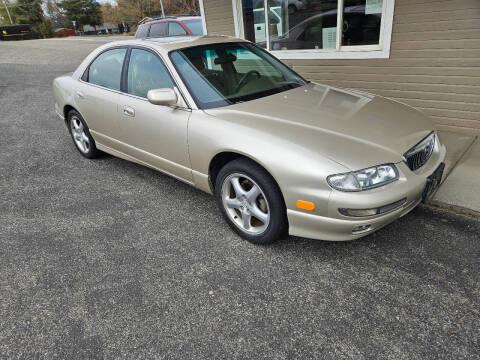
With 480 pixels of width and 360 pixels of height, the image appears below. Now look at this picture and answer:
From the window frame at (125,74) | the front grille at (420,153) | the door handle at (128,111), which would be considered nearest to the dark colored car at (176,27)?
the window frame at (125,74)

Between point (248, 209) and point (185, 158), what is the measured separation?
78 centimetres

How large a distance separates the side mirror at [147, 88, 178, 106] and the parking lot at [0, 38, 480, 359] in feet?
3.60

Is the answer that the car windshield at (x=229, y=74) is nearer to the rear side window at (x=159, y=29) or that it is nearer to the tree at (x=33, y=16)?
the rear side window at (x=159, y=29)

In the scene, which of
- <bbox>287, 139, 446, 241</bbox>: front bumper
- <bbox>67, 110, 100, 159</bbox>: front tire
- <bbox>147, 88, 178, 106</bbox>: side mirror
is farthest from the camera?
<bbox>67, 110, 100, 159</bbox>: front tire

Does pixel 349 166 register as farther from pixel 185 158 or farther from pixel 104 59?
pixel 104 59

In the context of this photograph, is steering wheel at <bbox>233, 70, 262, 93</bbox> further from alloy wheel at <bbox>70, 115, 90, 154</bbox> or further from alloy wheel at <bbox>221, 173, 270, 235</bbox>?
alloy wheel at <bbox>70, 115, 90, 154</bbox>

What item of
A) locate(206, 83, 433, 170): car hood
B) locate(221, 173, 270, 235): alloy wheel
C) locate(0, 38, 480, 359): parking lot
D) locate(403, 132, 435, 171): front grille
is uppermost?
locate(206, 83, 433, 170): car hood

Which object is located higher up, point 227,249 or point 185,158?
point 185,158

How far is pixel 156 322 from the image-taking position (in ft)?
7.28

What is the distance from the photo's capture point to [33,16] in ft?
175

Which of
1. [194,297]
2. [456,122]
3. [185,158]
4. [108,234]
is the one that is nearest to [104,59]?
[185,158]

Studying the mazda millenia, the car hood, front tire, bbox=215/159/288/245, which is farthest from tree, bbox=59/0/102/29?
front tire, bbox=215/159/288/245

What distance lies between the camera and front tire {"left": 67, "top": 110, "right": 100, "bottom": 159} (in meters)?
4.60

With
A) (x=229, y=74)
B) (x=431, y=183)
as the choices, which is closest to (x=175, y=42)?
(x=229, y=74)
